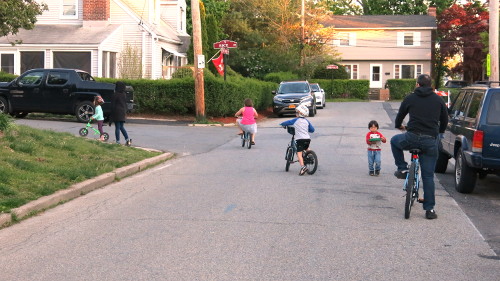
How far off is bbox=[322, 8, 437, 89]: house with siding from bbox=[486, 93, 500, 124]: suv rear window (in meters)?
55.9

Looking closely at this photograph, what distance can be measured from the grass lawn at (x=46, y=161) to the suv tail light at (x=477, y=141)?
21.7ft

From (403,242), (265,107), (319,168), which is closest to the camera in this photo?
(403,242)

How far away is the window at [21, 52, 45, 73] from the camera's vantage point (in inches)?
1342

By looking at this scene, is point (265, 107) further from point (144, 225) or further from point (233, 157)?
point (144, 225)

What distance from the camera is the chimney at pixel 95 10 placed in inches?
1405

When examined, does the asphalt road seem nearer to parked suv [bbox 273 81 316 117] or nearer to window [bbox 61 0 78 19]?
parked suv [bbox 273 81 316 117]

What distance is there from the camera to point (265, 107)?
37.8 m

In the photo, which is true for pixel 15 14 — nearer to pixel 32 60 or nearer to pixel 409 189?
pixel 409 189

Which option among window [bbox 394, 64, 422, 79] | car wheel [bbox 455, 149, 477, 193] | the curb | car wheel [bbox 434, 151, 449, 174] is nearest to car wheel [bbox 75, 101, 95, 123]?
the curb

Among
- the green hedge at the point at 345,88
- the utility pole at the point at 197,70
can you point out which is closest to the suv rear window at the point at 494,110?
the utility pole at the point at 197,70

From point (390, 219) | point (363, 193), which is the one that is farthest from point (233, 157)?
point (390, 219)

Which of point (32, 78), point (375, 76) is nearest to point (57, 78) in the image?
point (32, 78)

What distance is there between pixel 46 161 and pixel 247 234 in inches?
237

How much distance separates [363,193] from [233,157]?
6.02 meters
